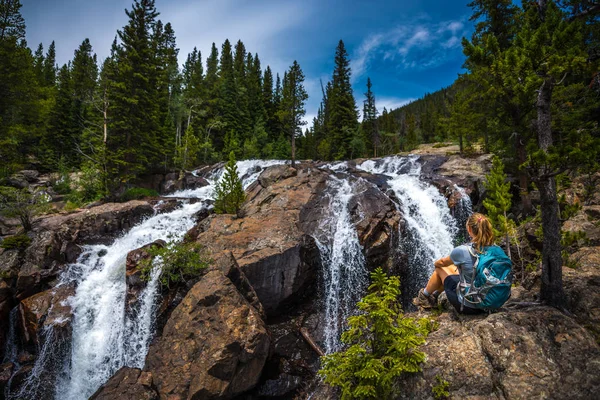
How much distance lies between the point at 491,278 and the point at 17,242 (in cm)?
1608

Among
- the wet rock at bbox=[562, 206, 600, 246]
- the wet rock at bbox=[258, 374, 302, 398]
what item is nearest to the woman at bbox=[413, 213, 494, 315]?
the wet rock at bbox=[258, 374, 302, 398]

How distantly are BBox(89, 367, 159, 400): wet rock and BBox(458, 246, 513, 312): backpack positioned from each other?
24.6 feet

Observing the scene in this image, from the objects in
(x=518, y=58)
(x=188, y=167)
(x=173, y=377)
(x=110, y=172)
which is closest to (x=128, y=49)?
(x=110, y=172)

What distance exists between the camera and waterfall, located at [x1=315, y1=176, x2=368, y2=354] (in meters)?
9.50

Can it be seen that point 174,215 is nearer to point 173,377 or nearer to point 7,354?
point 7,354

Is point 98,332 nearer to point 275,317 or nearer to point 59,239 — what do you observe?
point 59,239

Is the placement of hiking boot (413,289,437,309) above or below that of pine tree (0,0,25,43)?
below

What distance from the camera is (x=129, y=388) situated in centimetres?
634

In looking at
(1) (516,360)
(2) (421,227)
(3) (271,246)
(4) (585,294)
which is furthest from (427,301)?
(2) (421,227)

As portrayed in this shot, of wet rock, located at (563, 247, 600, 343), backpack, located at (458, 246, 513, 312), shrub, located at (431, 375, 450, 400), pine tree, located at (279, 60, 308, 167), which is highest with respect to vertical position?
pine tree, located at (279, 60, 308, 167)

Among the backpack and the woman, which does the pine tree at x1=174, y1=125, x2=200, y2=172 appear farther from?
the backpack

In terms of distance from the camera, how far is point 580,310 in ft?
14.6

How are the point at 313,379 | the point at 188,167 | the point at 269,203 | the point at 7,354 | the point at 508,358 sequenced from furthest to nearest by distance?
the point at 188,167 → the point at 269,203 → the point at 7,354 → the point at 313,379 → the point at 508,358

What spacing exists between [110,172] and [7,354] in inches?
568
